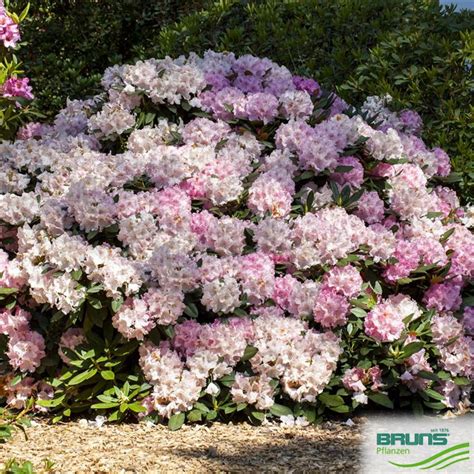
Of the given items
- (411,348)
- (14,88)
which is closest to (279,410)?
(411,348)

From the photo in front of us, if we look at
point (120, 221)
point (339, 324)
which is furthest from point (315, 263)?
point (120, 221)

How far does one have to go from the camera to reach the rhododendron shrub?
4.44 meters

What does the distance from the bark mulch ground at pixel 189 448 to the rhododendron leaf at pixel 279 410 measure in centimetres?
9

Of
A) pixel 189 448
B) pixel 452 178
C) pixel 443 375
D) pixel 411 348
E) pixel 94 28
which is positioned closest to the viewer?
pixel 189 448

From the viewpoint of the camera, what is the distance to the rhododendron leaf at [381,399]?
4492 mm

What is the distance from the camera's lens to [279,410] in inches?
177

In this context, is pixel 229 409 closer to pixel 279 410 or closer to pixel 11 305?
pixel 279 410

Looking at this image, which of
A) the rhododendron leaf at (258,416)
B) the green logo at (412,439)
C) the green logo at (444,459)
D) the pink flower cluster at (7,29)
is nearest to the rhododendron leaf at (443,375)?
the green logo at (412,439)

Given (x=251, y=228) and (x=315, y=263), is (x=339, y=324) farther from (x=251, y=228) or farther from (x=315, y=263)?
(x=251, y=228)

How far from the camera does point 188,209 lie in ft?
15.8

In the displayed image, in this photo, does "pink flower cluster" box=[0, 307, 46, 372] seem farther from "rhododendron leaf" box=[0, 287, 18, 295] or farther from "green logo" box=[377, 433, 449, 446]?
"green logo" box=[377, 433, 449, 446]

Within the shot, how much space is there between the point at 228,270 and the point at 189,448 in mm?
959

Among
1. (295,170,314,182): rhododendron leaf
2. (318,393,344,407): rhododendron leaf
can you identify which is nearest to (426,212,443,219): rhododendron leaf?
(295,170,314,182): rhododendron leaf

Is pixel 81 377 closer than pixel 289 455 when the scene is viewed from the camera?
No
